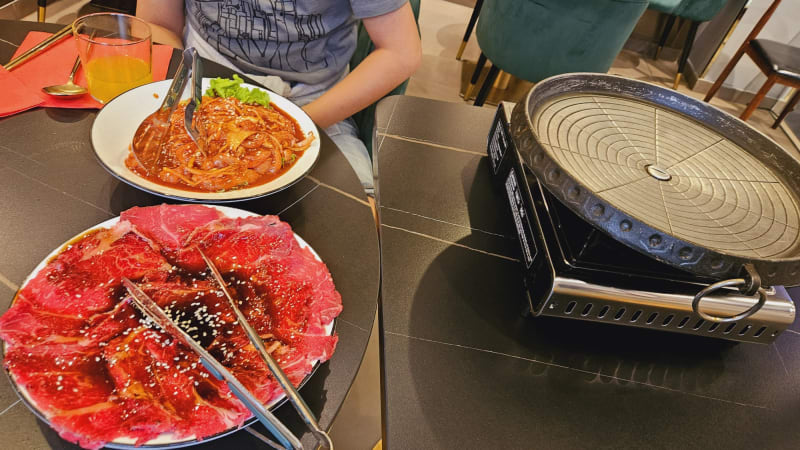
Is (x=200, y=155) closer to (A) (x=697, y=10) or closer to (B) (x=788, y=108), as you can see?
(A) (x=697, y=10)

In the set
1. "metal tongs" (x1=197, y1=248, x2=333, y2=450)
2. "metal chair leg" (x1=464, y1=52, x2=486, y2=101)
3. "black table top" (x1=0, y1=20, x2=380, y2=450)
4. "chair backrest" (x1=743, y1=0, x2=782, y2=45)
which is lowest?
"metal chair leg" (x1=464, y1=52, x2=486, y2=101)

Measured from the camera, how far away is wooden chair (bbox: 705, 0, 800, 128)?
12.6 ft

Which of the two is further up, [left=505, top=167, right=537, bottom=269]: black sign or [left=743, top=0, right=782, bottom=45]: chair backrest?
[left=743, top=0, right=782, bottom=45]: chair backrest

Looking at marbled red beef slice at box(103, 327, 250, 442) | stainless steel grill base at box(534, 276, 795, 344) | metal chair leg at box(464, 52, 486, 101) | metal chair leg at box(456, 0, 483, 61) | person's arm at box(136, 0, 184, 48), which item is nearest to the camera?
marbled red beef slice at box(103, 327, 250, 442)

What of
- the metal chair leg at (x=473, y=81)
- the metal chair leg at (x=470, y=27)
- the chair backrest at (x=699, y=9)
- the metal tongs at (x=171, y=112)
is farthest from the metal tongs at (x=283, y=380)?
the chair backrest at (x=699, y=9)

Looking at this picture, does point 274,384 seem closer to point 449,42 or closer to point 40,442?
point 40,442

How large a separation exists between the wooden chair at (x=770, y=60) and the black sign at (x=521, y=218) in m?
3.92

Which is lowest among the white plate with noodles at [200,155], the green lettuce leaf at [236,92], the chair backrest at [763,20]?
the white plate with noodles at [200,155]

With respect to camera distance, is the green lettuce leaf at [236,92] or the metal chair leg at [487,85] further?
the metal chair leg at [487,85]

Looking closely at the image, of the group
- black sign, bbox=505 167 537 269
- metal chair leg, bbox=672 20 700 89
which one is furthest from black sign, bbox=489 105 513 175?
metal chair leg, bbox=672 20 700 89

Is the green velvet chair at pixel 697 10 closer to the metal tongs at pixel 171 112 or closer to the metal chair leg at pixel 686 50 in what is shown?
the metal chair leg at pixel 686 50

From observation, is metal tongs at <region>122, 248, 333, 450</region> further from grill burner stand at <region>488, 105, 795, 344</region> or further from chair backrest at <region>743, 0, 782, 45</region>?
chair backrest at <region>743, 0, 782, 45</region>

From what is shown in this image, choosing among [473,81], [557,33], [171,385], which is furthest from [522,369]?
[473,81]

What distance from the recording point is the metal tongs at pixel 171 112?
1126mm
